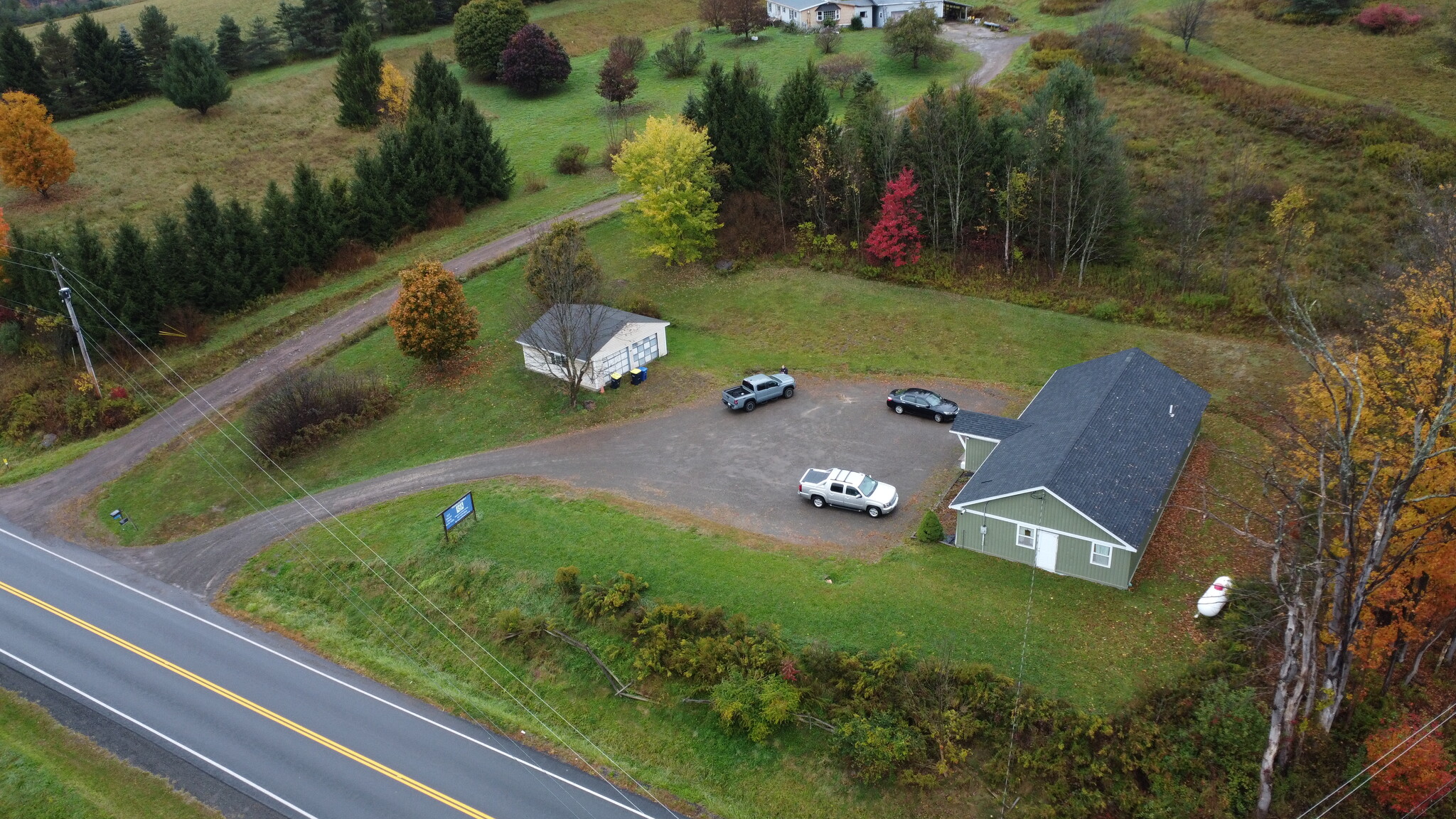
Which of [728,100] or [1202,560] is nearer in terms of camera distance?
[1202,560]

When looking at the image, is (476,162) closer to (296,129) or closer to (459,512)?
(296,129)

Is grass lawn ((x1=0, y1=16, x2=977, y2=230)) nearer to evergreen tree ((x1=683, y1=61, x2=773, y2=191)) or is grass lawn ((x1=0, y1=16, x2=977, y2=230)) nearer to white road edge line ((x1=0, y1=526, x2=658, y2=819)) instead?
evergreen tree ((x1=683, y1=61, x2=773, y2=191))

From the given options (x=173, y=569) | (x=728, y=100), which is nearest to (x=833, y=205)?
(x=728, y=100)

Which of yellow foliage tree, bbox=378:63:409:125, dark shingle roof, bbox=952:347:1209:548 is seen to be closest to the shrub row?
dark shingle roof, bbox=952:347:1209:548

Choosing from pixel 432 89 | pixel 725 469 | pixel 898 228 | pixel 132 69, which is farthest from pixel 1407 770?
pixel 132 69

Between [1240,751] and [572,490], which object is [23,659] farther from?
[1240,751]
